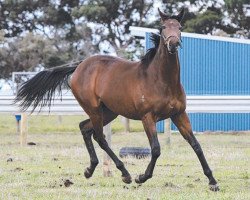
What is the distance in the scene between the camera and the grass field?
7953 mm

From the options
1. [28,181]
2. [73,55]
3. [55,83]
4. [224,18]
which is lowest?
[73,55]

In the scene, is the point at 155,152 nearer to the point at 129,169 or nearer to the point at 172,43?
the point at 172,43

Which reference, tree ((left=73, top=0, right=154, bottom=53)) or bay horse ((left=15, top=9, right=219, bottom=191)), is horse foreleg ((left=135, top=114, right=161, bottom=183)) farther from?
tree ((left=73, top=0, right=154, bottom=53))

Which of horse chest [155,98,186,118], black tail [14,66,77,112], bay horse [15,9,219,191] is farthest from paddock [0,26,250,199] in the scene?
black tail [14,66,77,112]

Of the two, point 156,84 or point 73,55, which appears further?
point 73,55

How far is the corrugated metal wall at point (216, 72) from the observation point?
903 inches

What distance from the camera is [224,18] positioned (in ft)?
→ 131

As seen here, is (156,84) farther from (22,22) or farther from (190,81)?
(22,22)

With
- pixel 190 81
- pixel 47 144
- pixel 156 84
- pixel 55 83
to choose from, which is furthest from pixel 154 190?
pixel 190 81

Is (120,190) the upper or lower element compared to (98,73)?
lower

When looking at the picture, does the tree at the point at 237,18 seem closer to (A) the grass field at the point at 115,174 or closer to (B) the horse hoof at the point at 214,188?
(A) the grass field at the point at 115,174

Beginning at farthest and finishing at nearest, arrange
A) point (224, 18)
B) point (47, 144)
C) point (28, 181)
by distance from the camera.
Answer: point (224, 18) < point (47, 144) < point (28, 181)

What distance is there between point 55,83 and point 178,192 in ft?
11.1

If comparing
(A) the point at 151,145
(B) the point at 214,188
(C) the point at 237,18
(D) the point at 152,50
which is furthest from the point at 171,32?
(C) the point at 237,18
